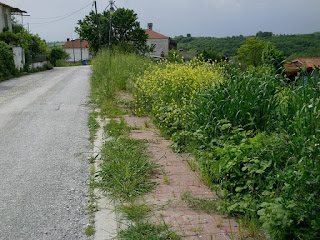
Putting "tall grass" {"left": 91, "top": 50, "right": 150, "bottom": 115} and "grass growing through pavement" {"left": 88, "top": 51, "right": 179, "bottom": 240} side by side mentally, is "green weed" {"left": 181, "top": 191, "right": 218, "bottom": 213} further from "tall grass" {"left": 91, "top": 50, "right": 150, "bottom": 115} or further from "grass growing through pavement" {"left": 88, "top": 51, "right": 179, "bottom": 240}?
"tall grass" {"left": 91, "top": 50, "right": 150, "bottom": 115}

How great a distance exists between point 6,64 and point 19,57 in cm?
646

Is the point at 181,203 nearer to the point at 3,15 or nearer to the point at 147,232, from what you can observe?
the point at 147,232

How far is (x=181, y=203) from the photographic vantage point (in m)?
3.92

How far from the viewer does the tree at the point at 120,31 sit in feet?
153

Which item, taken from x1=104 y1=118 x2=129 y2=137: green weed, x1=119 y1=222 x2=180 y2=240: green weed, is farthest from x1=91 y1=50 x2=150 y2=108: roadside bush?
x1=119 y1=222 x2=180 y2=240: green weed

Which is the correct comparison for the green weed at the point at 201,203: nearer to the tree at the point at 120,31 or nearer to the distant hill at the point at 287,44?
the tree at the point at 120,31

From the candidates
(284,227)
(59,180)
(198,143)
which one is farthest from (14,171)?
→ (284,227)

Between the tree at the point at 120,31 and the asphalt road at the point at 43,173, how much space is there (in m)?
38.8

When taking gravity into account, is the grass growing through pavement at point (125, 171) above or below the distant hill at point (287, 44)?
below

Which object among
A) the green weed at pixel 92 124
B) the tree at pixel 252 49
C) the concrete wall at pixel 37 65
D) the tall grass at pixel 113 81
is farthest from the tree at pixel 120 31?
the green weed at pixel 92 124

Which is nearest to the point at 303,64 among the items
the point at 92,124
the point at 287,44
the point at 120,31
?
the point at 92,124

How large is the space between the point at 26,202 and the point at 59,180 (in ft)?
2.46

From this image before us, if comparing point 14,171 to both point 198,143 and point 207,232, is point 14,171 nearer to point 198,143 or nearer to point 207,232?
point 198,143

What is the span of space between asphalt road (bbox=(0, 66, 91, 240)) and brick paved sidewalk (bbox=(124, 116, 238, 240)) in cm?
88
